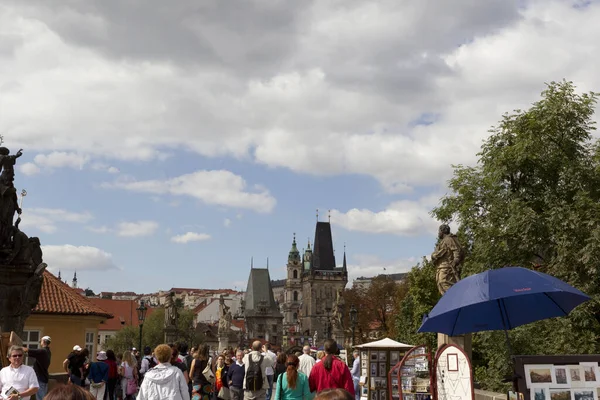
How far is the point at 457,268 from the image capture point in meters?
12.5

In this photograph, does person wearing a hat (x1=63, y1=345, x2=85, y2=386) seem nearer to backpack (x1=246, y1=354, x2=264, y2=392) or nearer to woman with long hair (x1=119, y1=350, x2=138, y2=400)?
woman with long hair (x1=119, y1=350, x2=138, y2=400)

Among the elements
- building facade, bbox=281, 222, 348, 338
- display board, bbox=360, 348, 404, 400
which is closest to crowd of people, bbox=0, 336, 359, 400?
display board, bbox=360, 348, 404, 400

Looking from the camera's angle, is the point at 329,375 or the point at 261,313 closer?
the point at 329,375

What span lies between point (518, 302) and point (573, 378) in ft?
6.90

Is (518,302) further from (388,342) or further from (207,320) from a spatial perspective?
(207,320)

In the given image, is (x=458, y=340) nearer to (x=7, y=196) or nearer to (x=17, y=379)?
(x=17, y=379)

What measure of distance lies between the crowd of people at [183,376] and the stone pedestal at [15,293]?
53.0 inches

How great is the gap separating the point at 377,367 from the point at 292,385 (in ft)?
22.2

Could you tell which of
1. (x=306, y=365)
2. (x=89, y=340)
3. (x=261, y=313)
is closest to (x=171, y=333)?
(x=89, y=340)

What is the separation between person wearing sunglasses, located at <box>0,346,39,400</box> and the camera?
7783 millimetres

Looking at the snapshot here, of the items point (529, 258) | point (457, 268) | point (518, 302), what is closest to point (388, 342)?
point (457, 268)

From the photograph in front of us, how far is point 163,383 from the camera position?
26.4 ft

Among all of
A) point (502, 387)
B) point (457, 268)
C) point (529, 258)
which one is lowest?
point (502, 387)

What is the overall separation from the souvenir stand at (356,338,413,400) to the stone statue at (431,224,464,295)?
3.59 meters
